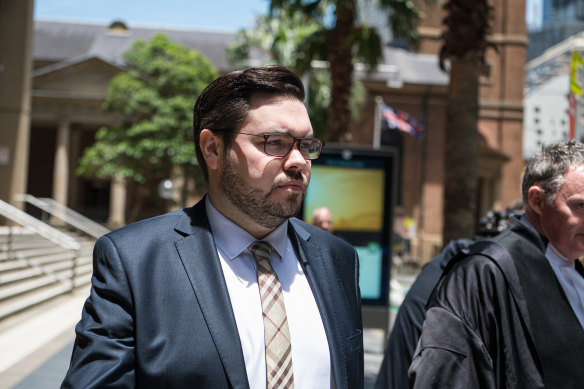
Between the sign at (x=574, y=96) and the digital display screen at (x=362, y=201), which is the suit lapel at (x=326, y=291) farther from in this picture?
the digital display screen at (x=362, y=201)

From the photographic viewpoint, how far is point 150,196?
106ft

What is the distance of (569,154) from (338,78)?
45.9ft

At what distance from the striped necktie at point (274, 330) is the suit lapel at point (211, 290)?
0.33 ft

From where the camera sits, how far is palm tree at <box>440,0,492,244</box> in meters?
8.78

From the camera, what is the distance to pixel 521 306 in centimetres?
239

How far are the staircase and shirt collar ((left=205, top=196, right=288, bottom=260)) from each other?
31.0 ft

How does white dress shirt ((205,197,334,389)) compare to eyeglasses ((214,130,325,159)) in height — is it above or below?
below

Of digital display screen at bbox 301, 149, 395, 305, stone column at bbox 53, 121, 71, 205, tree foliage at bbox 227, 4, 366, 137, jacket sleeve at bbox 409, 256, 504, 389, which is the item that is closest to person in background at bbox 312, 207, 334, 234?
digital display screen at bbox 301, 149, 395, 305

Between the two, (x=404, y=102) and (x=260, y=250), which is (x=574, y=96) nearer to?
(x=260, y=250)

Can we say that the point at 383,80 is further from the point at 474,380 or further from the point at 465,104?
the point at 474,380

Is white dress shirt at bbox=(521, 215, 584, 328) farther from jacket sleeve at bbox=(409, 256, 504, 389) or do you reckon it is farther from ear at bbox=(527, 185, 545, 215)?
jacket sleeve at bbox=(409, 256, 504, 389)

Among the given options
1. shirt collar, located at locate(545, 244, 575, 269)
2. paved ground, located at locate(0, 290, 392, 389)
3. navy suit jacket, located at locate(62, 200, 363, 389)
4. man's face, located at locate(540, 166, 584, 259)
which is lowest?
paved ground, located at locate(0, 290, 392, 389)

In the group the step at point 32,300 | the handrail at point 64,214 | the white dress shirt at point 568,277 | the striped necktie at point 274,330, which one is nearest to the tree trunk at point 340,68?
the handrail at point 64,214

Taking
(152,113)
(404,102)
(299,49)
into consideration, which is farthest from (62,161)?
(299,49)
